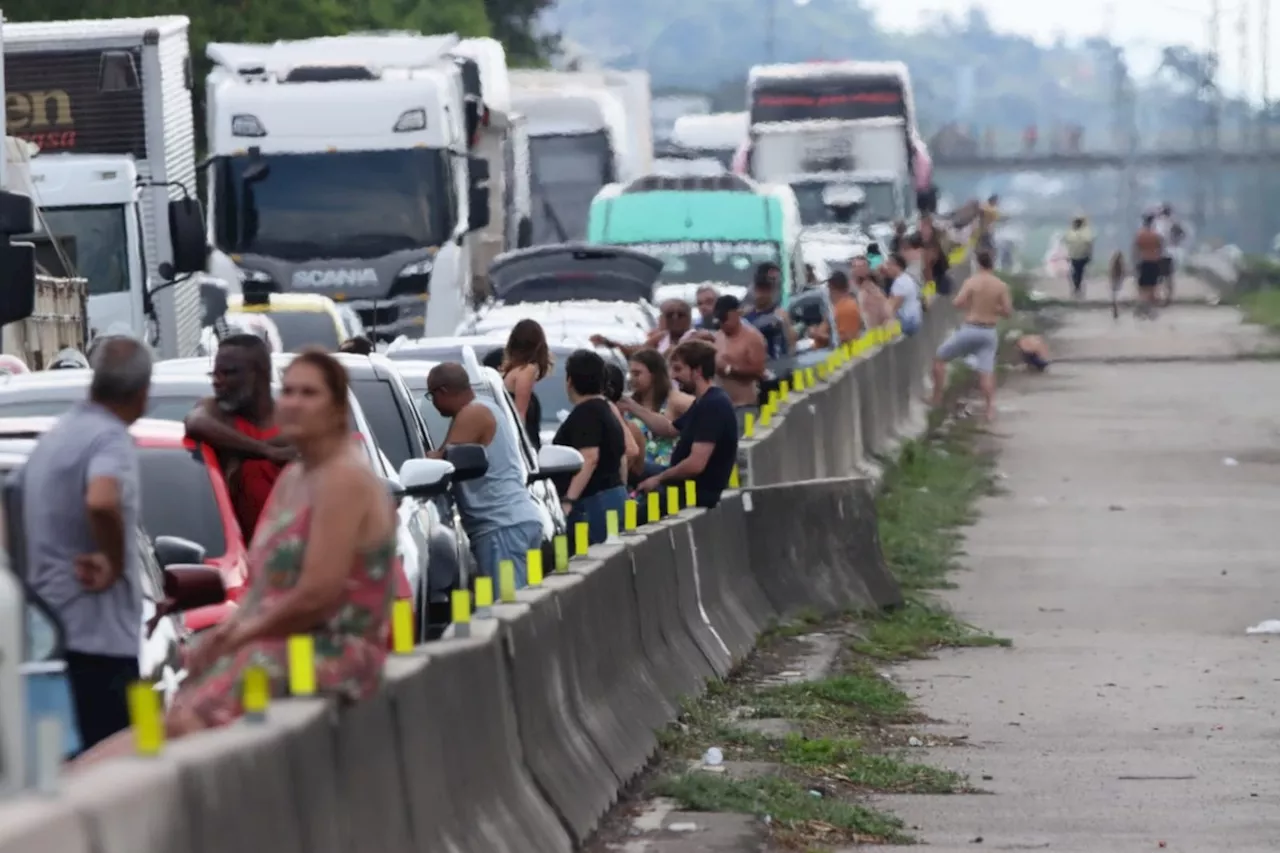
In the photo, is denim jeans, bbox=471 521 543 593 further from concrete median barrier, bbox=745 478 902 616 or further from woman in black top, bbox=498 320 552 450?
concrete median barrier, bbox=745 478 902 616

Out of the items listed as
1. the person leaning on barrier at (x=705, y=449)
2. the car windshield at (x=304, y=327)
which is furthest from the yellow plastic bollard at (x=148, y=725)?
the car windshield at (x=304, y=327)

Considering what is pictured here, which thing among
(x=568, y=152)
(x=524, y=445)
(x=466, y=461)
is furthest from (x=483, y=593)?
(x=568, y=152)

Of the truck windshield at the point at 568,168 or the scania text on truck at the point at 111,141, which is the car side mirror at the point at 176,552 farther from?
the truck windshield at the point at 568,168

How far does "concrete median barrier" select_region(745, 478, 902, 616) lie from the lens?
16.7 meters

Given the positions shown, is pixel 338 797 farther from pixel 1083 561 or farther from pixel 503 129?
pixel 503 129

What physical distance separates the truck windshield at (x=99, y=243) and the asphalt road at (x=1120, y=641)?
7.27 m

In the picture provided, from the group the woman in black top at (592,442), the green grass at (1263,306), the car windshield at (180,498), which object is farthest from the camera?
the green grass at (1263,306)

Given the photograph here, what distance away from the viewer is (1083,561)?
22297 mm

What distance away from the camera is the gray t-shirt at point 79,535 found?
27.0 ft

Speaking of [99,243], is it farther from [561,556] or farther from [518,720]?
[518,720]

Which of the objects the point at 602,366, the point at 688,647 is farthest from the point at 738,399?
the point at 688,647

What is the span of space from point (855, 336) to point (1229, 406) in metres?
8.46

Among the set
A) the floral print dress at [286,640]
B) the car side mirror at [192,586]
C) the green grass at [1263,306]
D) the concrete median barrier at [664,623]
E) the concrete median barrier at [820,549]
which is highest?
the floral print dress at [286,640]

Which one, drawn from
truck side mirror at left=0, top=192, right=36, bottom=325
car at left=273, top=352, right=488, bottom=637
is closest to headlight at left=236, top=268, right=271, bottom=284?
car at left=273, top=352, right=488, bottom=637
